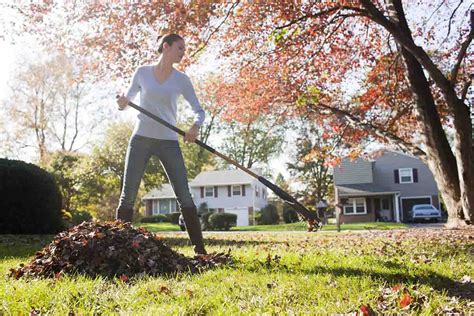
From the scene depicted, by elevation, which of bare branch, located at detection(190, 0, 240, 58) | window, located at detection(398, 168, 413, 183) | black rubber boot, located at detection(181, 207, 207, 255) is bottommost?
black rubber boot, located at detection(181, 207, 207, 255)

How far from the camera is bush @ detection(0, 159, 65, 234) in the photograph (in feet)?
32.3

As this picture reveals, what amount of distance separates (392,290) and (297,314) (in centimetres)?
85

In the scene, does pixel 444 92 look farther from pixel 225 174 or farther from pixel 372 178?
pixel 225 174

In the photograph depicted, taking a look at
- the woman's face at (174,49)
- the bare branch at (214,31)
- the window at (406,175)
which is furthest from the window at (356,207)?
the woman's face at (174,49)

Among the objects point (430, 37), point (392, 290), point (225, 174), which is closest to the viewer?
point (392, 290)

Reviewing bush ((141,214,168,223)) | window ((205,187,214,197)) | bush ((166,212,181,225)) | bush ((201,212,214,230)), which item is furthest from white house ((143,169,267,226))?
bush ((201,212,214,230))

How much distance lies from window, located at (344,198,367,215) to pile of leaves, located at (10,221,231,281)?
118 ft

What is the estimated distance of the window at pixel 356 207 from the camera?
3850 centimetres

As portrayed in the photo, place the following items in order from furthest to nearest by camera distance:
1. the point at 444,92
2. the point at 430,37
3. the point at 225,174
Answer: the point at 225,174 < the point at 430,37 < the point at 444,92

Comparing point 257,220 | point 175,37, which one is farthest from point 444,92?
point 257,220

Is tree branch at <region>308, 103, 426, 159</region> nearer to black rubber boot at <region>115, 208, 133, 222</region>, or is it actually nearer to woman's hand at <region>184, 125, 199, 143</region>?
woman's hand at <region>184, 125, 199, 143</region>

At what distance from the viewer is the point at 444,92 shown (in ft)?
31.7

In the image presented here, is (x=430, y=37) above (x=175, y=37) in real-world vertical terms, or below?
above

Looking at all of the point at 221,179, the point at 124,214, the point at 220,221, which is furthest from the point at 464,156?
the point at 221,179
